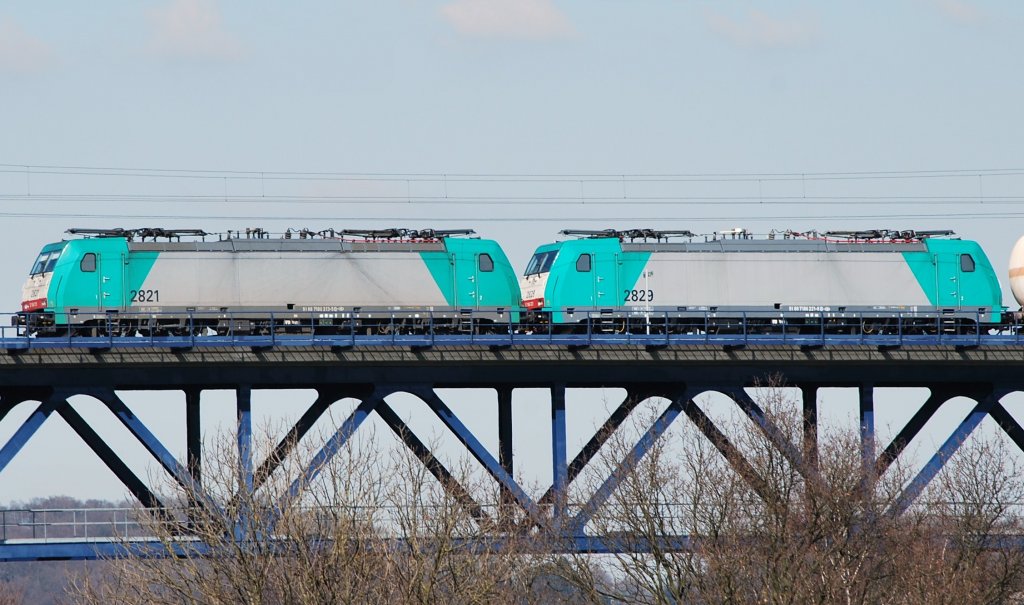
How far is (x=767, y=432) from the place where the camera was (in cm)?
5238

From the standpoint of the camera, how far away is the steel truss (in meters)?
49.2

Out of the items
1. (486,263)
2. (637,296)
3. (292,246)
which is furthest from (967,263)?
(292,246)

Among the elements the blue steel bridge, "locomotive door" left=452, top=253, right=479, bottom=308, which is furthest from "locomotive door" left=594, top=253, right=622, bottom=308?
the blue steel bridge

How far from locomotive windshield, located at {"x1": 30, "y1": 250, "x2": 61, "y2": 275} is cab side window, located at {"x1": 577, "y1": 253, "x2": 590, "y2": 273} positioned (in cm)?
1911

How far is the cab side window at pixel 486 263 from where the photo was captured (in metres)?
66.4

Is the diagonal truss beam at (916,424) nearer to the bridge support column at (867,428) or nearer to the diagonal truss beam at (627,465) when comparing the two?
the bridge support column at (867,428)

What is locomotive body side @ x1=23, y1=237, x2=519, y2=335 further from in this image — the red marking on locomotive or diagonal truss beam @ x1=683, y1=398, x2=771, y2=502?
diagonal truss beam @ x1=683, y1=398, x2=771, y2=502

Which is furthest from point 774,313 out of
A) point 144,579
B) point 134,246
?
point 144,579

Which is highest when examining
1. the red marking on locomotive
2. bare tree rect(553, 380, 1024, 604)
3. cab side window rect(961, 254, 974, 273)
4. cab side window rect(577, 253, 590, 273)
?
cab side window rect(577, 253, 590, 273)

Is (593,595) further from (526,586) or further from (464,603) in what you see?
(464,603)

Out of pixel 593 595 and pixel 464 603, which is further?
pixel 593 595

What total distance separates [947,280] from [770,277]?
7020mm

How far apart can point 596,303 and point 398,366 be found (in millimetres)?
15257

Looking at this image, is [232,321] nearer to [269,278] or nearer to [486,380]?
[269,278]
